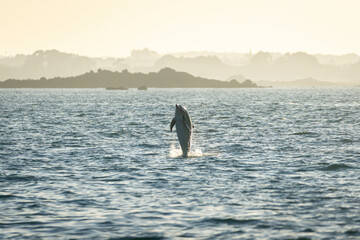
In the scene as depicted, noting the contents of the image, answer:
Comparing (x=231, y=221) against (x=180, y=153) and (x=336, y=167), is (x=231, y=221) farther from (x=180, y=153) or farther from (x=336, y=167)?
(x=180, y=153)

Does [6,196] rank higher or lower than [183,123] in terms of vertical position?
lower

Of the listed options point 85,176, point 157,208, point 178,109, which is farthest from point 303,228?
point 178,109

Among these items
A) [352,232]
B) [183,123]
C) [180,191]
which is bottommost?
[352,232]

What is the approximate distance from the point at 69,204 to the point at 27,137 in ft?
83.8

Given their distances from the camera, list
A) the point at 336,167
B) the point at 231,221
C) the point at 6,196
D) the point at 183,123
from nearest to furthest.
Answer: the point at 231,221 < the point at 6,196 < the point at 336,167 < the point at 183,123

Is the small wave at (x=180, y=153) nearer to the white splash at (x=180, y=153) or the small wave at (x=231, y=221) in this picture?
the white splash at (x=180, y=153)

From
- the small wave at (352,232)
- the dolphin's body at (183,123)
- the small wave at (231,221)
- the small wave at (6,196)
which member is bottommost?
the small wave at (352,232)

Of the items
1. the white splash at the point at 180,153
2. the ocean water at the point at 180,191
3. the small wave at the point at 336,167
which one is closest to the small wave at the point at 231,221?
the ocean water at the point at 180,191

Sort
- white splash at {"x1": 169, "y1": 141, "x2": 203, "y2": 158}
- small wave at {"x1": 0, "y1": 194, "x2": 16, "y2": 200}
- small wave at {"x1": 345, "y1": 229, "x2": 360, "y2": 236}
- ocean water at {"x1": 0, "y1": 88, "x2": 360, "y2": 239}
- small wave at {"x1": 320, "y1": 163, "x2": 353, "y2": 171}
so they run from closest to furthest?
1. small wave at {"x1": 345, "y1": 229, "x2": 360, "y2": 236}
2. ocean water at {"x1": 0, "y1": 88, "x2": 360, "y2": 239}
3. small wave at {"x1": 0, "y1": 194, "x2": 16, "y2": 200}
4. small wave at {"x1": 320, "y1": 163, "x2": 353, "y2": 171}
5. white splash at {"x1": 169, "y1": 141, "x2": 203, "y2": 158}

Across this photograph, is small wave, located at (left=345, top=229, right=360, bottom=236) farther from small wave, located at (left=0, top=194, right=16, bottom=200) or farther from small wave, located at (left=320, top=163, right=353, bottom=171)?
small wave, located at (left=0, top=194, right=16, bottom=200)

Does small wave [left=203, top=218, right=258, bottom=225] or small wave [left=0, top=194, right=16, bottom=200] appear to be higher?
small wave [left=0, top=194, right=16, bottom=200]

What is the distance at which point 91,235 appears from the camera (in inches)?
573

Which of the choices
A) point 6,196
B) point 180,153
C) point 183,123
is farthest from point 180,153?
point 6,196

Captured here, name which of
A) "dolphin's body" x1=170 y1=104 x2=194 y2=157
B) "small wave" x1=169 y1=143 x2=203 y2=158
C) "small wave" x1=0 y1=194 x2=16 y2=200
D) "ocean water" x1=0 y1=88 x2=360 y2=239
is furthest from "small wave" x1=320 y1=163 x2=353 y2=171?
"small wave" x1=0 y1=194 x2=16 y2=200
